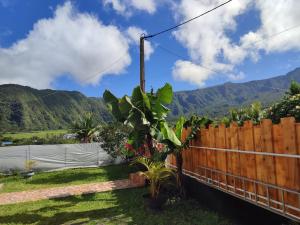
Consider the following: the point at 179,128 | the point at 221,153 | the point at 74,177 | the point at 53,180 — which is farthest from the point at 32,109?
the point at 221,153

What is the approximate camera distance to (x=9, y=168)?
1627cm

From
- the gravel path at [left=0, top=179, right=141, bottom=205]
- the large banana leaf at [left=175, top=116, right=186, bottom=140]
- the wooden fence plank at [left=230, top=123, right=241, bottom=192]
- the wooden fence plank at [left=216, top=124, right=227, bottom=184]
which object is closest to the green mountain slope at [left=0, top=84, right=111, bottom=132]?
the gravel path at [left=0, top=179, right=141, bottom=205]

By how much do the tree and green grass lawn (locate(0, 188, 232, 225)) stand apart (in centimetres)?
1680

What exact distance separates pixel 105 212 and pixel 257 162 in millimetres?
4260

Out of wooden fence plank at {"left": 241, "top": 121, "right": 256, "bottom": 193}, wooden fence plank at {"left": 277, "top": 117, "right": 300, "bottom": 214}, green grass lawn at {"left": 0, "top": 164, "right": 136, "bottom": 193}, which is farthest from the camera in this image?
green grass lawn at {"left": 0, "top": 164, "right": 136, "bottom": 193}

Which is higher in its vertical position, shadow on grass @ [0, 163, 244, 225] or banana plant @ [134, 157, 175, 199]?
banana plant @ [134, 157, 175, 199]

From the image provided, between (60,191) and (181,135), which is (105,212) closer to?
(181,135)

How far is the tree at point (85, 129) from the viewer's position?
1036 inches

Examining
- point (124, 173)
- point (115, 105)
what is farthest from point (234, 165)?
point (124, 173)

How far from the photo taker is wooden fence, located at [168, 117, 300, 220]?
4.45 metres

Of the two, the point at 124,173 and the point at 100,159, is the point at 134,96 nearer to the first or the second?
the point at 124,173

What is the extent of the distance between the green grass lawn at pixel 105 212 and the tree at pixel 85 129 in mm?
16805

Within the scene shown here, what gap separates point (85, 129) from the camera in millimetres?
26312

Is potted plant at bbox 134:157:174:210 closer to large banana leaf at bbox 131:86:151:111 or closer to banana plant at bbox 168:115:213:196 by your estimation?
banana plant at bbox 168:115:213:196
